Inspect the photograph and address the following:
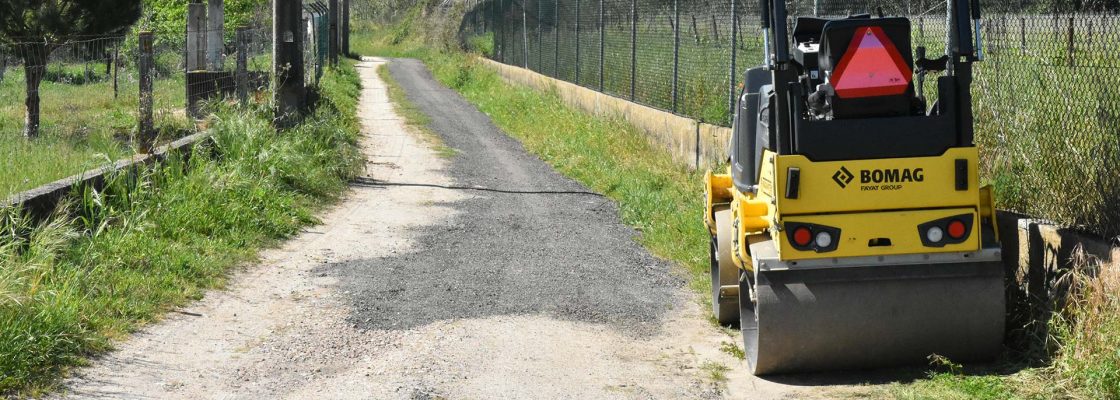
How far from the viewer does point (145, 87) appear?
12102mm

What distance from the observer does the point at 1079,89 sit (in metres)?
7.00

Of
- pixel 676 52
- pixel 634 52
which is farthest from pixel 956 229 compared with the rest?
pixel 634 52

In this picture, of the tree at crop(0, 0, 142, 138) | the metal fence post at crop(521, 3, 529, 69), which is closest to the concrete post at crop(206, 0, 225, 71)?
the tree at crop(0, 0, 142, 138)

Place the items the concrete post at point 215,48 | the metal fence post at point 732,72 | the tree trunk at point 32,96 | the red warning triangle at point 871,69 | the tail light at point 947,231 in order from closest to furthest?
the red warning triangle at point 871,69 < the tail light at point 947,231 < the metal fence post at point 732,72 < the tree trunk at point 32,96 < the concrete post at point 215,48

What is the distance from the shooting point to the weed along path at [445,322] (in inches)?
244

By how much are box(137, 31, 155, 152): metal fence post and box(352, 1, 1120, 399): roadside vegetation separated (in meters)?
4.90

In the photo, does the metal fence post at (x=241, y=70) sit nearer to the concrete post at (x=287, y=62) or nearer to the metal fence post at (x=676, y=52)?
the concrete post at (x=287, y=62)

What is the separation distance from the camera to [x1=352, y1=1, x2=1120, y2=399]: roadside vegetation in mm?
5566

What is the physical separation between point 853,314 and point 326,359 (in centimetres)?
289

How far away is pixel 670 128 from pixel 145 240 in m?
8.07

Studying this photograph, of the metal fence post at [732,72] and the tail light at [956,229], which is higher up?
the metal fence post at [732,72]

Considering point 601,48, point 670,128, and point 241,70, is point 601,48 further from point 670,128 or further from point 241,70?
point 241,70

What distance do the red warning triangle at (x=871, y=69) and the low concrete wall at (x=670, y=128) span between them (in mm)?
6855

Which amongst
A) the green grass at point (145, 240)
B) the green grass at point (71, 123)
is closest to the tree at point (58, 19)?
the green grass at point (71, 123)
